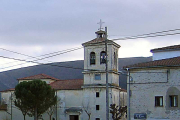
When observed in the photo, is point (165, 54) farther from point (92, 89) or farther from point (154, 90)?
point (92, 89)

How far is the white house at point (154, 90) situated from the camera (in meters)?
29.2

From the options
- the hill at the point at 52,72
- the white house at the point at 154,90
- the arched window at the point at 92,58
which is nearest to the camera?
the white house at the point at 154,90

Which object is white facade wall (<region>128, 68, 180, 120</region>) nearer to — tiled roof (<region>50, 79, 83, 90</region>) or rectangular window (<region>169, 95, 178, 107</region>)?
rectangular window (<region>169, 95, 178, 107</region>)

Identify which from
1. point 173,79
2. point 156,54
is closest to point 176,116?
point 173,79

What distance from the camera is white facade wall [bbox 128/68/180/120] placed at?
29.2 m

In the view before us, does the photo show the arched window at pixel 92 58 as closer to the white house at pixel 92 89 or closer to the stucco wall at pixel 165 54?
the white house at pixel 92 89

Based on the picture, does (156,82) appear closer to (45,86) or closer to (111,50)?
(111,50)

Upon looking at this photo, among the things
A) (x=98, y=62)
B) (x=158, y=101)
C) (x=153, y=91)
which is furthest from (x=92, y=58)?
(x=158, y=101)

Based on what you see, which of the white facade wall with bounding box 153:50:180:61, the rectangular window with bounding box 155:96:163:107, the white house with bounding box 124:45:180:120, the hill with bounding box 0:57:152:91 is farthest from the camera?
the hill with bounding box 0:57:152:91

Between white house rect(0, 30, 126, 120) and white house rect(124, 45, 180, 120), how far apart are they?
1264cm

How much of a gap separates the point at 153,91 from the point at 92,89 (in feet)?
51.9

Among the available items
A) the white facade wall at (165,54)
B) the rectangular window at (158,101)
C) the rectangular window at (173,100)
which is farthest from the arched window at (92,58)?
the rectangular window at (173,100)

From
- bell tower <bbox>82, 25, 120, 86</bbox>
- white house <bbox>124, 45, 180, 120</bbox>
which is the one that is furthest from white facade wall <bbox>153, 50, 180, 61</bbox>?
bell tower <bbox>82, 25, 120, 86</bbox>

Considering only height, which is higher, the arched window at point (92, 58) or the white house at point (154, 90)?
the arched window at point (92, 58)
